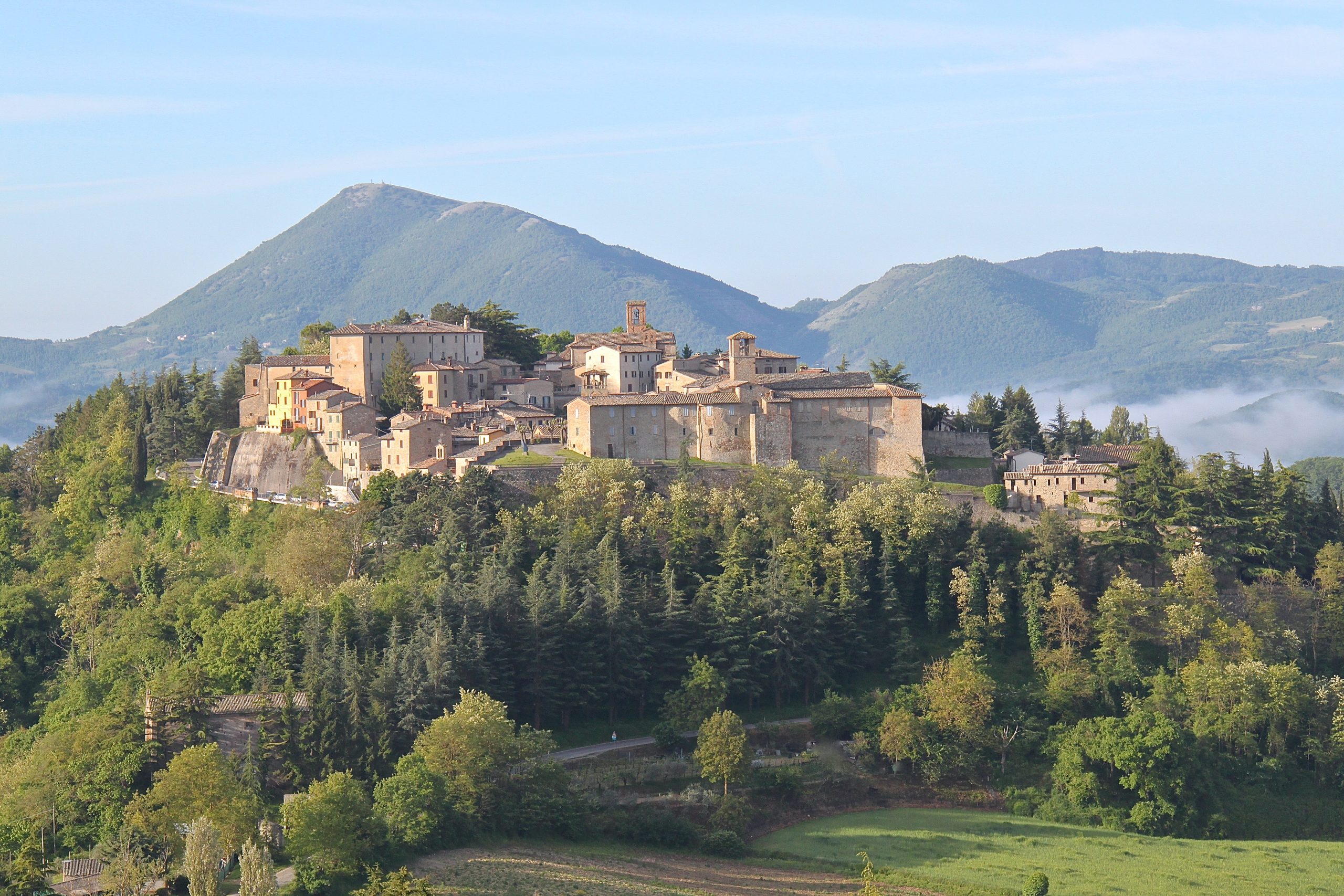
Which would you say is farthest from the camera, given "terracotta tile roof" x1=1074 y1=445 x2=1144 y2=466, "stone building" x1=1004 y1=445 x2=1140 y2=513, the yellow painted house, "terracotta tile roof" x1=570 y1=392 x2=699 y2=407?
the yellow painted house

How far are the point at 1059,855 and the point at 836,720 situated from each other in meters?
9.30

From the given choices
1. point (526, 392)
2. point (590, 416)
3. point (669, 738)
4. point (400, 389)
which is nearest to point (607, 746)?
point (669, 738)

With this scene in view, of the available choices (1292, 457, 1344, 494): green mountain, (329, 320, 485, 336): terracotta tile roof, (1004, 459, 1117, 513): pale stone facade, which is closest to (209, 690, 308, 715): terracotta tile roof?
(329, 320, 485, 336): terracotta tile roof

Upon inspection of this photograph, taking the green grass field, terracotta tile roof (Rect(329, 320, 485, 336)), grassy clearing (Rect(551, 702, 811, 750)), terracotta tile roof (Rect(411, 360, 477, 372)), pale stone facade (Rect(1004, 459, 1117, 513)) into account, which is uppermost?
terracotta tile roof (Rect(329, 320, 485, 336))

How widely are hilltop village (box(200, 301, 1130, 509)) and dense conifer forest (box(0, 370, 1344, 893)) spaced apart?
103 inches

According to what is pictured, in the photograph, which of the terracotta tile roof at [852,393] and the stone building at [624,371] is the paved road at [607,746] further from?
the stone building at [624,371]

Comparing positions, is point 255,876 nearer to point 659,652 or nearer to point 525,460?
point 659,652

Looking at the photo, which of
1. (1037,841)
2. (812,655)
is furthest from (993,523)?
(1037,841)

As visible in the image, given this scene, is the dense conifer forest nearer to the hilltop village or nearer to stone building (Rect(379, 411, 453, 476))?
the hilltop village

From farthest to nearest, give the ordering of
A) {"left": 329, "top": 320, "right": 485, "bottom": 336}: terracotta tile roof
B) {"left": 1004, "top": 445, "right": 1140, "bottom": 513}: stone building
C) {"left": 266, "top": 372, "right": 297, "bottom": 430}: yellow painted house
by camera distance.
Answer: {"left": 329, "top": 320, "right": 485, "bottom": 336}: terracotta tile roof < {"left": 266, "top": 372, "right": 297, "bottom": 430}: yellow painted house < {"left": 1004, "top": 445, "right": 1140, "bottom": 513}: stone building

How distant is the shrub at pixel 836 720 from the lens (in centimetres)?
5494

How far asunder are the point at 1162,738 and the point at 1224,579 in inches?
501

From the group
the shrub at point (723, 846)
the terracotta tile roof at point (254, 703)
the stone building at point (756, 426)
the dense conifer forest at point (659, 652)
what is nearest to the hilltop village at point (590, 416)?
the stone building at point (756, 426)

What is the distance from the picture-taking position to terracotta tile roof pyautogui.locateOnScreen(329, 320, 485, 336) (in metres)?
79.3
